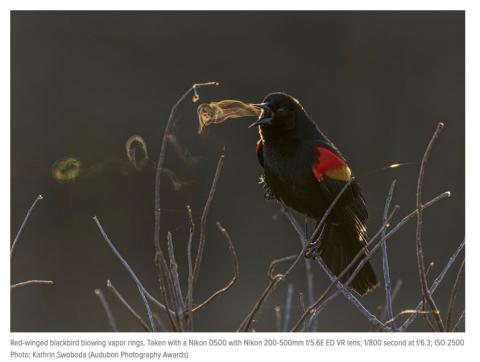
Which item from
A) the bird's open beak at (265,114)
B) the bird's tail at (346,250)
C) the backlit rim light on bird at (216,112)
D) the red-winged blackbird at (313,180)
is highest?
the bird's open beak at (265,114)

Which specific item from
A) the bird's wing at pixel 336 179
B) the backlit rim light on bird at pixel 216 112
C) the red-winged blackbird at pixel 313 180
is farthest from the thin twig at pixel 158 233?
the bird's wing at pixel 336 179

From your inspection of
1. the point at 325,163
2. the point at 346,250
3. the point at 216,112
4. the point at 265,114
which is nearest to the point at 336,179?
the point at 325,163

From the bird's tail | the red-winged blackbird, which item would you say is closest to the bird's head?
the red-winged blackbird

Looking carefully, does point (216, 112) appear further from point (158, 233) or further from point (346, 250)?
point (346, 250)

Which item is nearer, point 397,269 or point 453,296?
point 453,296

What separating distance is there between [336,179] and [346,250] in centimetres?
22

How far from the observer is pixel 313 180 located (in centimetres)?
236

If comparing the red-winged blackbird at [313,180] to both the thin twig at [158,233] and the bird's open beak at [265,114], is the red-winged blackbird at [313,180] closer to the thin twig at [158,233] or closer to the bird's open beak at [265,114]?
the bird's open beak at [265,114]

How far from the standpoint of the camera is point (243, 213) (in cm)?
605

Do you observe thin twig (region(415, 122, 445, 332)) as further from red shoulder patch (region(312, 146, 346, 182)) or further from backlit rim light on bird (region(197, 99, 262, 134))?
red shoulder patch (region(312, 146, 346, 182))

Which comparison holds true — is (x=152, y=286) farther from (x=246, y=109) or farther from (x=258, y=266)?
(x=246, y=109)

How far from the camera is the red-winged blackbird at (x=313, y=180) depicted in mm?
2256
